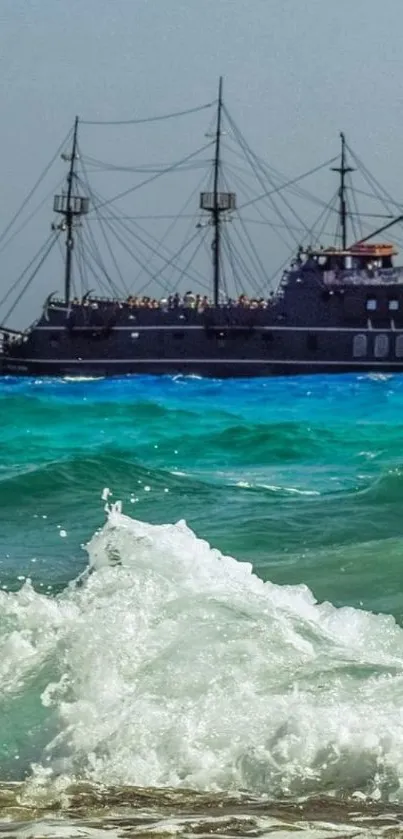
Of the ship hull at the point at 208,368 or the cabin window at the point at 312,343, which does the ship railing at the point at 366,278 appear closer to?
the cabin window at the point at 312,343

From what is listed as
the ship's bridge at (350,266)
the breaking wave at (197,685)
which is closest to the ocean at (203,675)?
the breaking wave at (197,685)

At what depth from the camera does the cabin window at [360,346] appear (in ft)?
242

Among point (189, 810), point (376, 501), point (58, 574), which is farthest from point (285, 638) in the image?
point (376, 501)

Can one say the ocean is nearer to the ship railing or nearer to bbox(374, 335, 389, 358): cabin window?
the ship railing

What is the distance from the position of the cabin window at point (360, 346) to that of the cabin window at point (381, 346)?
0.58 metres

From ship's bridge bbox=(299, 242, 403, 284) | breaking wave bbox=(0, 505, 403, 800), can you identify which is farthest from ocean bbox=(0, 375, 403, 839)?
ship's bridge bbox=(299, 242, 403, 284)

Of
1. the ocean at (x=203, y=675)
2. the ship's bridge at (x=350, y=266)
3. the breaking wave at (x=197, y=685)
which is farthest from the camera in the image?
the ship's bridge at (x=350, y=266)

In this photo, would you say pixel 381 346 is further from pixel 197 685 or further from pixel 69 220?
pixel 197 685

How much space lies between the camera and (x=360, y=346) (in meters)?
74.2

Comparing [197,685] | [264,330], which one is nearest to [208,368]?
[264,330]

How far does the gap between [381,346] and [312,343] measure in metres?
3.81

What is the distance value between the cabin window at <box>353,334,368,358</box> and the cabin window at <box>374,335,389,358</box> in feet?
1.89

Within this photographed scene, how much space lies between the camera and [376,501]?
17.3 m

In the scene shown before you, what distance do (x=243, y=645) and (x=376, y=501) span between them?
9.76 m
